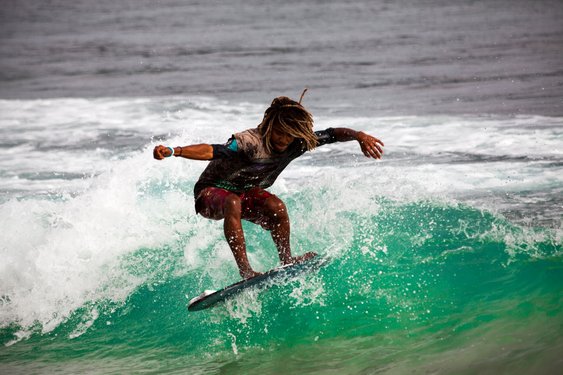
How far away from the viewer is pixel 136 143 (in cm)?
1190

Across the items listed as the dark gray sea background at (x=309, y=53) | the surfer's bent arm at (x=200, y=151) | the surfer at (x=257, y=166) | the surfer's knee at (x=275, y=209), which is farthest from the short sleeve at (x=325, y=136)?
the dark gray sea background at (x=309, y=53)

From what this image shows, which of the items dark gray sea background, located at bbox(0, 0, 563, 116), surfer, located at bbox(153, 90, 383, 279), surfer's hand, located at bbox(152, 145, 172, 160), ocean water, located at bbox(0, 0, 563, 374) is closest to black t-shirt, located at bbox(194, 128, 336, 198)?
surfer, located at bbox(153, 90, 383, 279)

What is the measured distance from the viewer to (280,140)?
5113mm

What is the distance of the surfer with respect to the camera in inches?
199

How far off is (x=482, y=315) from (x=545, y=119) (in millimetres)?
7094

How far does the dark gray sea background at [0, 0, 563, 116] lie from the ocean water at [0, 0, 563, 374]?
188mm

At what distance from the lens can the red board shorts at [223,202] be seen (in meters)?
5.18

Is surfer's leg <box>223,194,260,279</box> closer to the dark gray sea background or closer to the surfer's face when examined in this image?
the surfer's face

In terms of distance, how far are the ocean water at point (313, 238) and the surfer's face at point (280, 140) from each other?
3.04 ft

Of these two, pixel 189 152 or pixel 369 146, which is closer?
pixel 189 152

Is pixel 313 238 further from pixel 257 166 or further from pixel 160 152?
pixel 160 152

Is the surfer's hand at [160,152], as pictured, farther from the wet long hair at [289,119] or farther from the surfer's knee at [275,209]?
the surfer's knee at [275,209]

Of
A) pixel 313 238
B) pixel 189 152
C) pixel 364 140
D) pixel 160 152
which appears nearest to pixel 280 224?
pixel 364 140

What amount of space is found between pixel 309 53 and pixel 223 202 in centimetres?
1487
